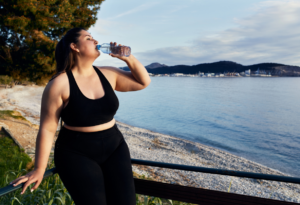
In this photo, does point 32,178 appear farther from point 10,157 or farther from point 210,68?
point 210,68

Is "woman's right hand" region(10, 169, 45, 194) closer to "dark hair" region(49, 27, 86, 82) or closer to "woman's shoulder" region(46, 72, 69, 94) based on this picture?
"woman's shoulder" region(46, 72, 69, 94)

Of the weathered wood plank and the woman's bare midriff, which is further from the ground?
the woman's bare midriff

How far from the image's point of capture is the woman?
1.68 m

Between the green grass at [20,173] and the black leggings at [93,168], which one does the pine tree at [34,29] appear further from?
the black leggings at [93,168]

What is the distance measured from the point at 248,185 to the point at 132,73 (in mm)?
8913

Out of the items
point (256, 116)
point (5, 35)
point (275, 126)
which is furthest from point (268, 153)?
point (5, 35)

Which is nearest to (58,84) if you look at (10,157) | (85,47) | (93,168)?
(85,47)

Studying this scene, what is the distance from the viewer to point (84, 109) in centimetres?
172

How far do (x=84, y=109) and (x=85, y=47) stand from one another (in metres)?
0.55

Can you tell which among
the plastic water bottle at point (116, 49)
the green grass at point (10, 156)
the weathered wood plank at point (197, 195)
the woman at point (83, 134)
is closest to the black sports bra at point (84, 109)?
the woman at point (83, 134)

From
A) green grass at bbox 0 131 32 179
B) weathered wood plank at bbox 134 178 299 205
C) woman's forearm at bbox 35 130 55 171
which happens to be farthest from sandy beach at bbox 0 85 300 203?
woman's forearm at bbox 35 130 55 171

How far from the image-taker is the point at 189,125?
24641 millimetres

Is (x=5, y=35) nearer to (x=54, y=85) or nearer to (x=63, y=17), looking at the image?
(x=63, y=17)

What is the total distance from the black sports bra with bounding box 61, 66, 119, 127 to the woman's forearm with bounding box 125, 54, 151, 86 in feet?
1.34
